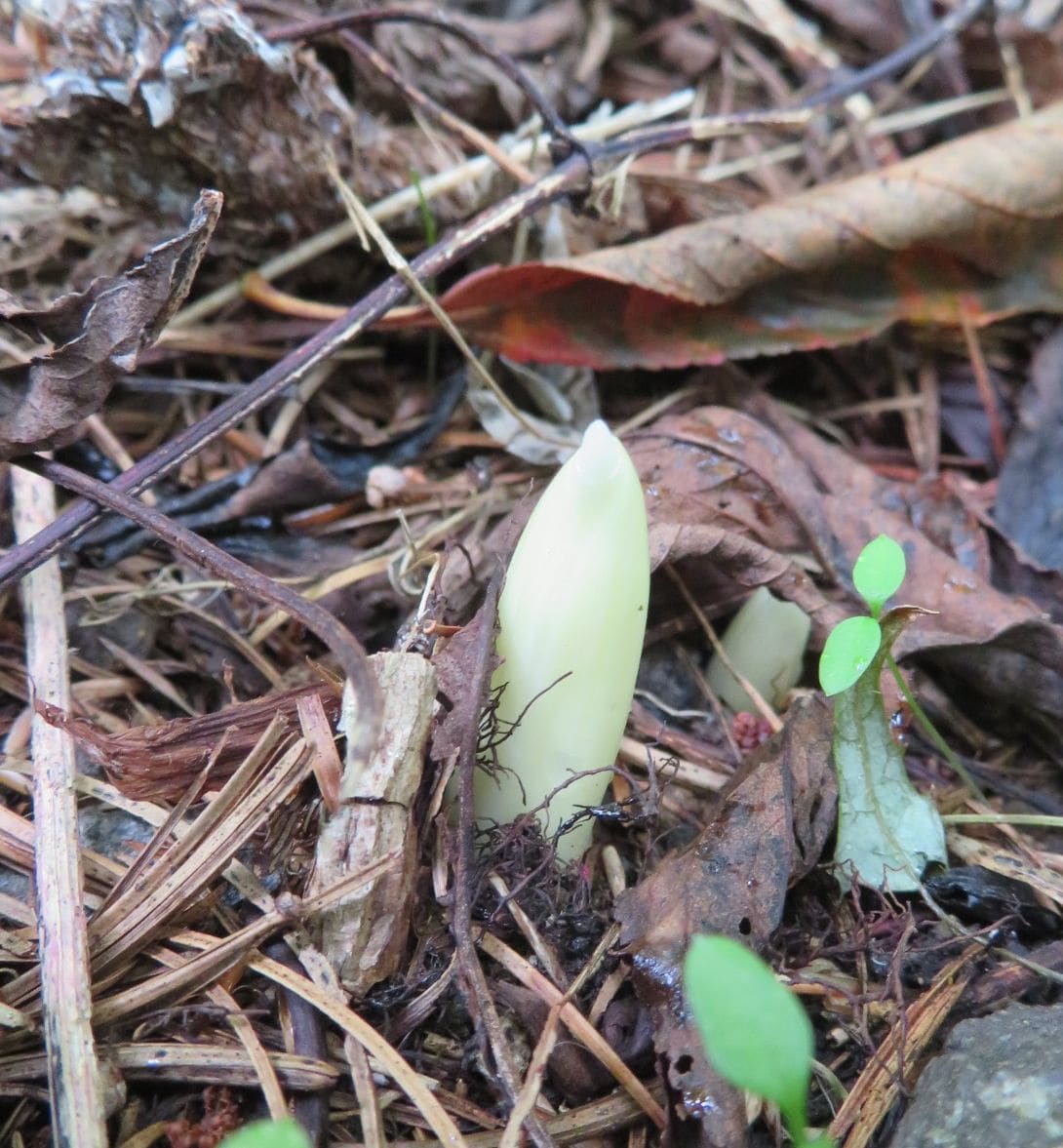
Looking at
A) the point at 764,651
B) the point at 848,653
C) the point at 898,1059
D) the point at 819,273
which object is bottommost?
the point at 898,1059

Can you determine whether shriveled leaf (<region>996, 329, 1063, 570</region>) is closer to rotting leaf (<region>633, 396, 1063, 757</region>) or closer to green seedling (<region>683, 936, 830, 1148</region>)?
rotting leaf (<region>633, 396, 1063, 757</region>)

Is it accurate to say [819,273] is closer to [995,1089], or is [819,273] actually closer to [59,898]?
[995,1089]

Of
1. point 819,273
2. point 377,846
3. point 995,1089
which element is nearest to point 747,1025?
point 995,1089

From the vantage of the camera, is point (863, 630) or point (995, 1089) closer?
point (995, 1089)

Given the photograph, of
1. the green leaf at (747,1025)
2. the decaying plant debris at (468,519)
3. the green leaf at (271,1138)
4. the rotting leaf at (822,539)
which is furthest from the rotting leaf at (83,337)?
the green leaf at (747,1025)

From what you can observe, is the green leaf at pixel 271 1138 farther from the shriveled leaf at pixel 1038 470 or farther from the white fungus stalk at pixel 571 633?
the shriveled leaf at pixel 1038 470

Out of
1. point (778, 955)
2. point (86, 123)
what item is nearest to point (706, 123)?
point (86, 123)
